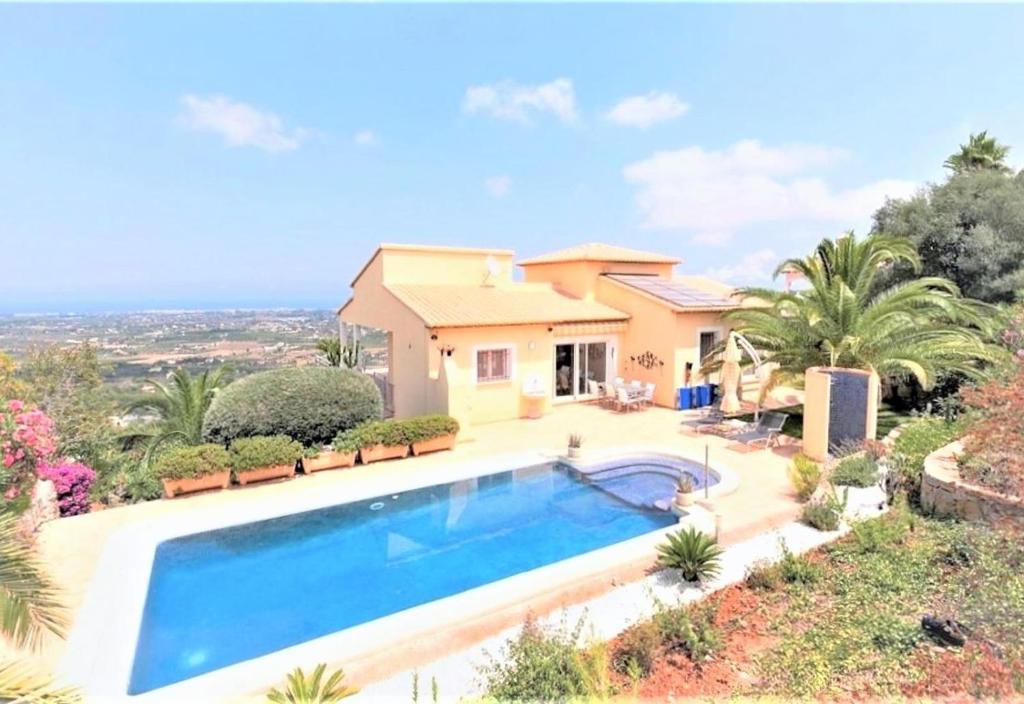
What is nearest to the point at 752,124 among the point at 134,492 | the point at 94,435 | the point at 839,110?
the point at 839,110

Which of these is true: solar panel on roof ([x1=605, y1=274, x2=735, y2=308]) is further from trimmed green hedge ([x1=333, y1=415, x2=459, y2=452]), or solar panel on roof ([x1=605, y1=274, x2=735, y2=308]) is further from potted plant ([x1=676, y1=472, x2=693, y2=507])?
trimmed green hedge ([x1=333, y1=415, x2=459, y2=452])

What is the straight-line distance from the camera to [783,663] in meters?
8.60

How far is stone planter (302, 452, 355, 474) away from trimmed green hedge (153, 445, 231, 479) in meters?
2.61

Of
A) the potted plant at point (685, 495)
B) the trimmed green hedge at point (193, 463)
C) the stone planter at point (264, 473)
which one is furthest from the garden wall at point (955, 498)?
the trimmed green hedge at point (193, 463)

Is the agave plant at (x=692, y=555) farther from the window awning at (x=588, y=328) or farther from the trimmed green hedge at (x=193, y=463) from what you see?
the window awning at (x=588, y=328)

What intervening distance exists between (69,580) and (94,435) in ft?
49.0

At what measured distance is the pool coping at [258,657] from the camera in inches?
333

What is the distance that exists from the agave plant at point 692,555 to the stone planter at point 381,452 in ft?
38.1

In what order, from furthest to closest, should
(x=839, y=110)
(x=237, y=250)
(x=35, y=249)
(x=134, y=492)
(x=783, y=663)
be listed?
1. (x=237, y=250)
2. (x=35, y=249)
3. (x=839, y=110)
4. (x=134, y=492)
5. (x=783, y=663)

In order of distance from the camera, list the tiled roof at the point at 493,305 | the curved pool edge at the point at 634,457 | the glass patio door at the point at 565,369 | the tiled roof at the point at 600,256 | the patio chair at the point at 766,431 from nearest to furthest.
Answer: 1. the curved pool edge at the point at 634,457
2. the patio chair at the point at 766,431
3. the tiled roof at the point at 493,305
4. the glass patio door at the point at 565,369
5. the tiled roof at the point at 600,256

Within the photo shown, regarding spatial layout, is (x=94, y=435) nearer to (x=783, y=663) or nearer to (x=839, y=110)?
(x=783, y=663)

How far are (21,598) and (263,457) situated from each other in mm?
11929

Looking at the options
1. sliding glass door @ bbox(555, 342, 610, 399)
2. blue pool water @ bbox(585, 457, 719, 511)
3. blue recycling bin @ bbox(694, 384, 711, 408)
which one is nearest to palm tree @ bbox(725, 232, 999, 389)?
blue recycling bin @ bbox(694, 384, 711, 408)

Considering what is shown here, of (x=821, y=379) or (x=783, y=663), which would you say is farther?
(x=821, y=379)
